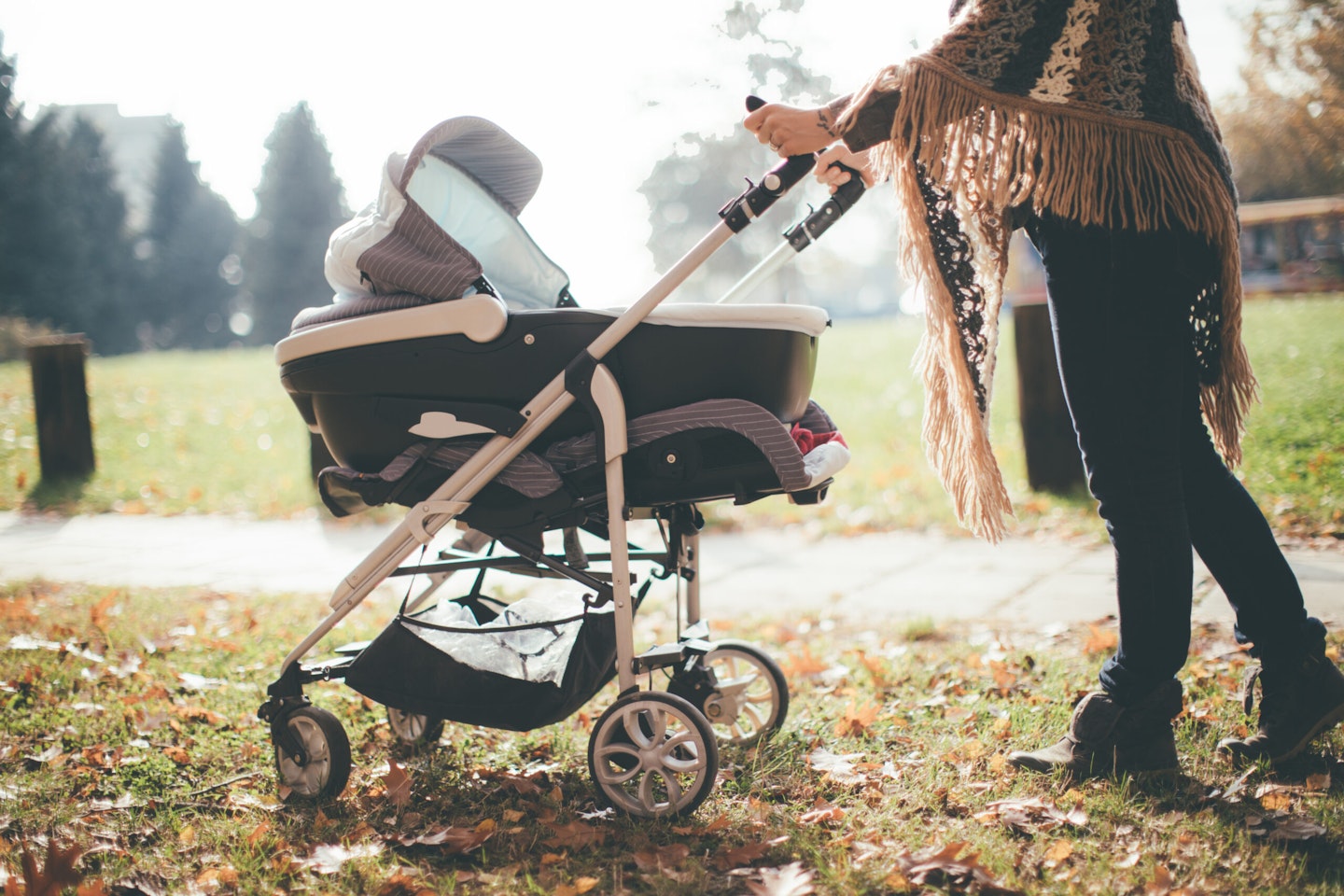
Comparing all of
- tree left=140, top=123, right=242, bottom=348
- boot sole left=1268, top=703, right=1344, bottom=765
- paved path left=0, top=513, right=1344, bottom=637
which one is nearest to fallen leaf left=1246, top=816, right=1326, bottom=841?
boot sole left=1268, top=703, right=1344, bottom=765

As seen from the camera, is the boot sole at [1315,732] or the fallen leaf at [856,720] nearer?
the boot sole at [1315,732]

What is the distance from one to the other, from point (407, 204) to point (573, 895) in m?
1.35

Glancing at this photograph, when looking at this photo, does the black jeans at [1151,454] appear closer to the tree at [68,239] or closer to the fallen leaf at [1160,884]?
the fallen leaf at [1160,884]

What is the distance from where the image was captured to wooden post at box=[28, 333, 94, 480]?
6773 mm

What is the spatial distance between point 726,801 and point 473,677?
59 cm

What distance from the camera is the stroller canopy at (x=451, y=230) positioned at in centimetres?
205

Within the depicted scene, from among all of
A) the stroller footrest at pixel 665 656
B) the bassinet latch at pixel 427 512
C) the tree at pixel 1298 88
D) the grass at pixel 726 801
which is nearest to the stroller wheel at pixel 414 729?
the grass at pixel 726 801

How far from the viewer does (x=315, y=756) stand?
7.36 ft

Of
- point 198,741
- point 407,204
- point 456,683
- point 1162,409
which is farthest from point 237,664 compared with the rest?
point 1162,409

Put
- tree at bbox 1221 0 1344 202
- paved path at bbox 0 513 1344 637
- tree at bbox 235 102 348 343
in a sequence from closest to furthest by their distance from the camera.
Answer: paved path at bbox 0 513 1344 637 → tree at bbox 1221 0 1344 202 → tree at bbox 235 102 348 343

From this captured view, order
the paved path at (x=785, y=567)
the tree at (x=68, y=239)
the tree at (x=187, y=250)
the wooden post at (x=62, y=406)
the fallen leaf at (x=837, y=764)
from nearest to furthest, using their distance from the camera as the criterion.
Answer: the fallen leaf at (x=837, y=764), the paved path at (x=785, y=567), the wooden post at (x=62, y=406), the tree at (x=68, y=239), the tree at (x=187, y=250)

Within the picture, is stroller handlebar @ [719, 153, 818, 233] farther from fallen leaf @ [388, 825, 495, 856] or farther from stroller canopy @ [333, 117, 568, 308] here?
fallen leaf @ [388, 825, 495, 856]

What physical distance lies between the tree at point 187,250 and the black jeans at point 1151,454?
3321 centimetres

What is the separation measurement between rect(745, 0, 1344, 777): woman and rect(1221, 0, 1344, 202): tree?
6.93 metres
